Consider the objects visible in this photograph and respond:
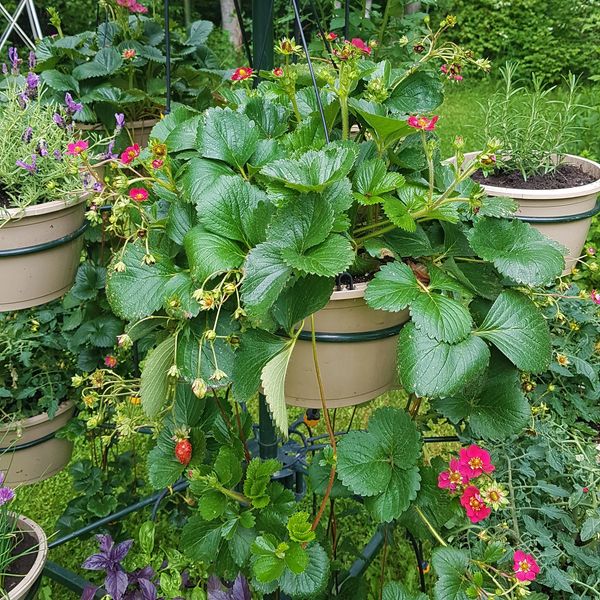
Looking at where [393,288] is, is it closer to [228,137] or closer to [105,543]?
[228,137]

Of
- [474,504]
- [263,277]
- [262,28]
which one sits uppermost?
[262,28]

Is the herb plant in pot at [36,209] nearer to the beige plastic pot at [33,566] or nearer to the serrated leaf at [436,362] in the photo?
the beige plastic pot at [33,566]

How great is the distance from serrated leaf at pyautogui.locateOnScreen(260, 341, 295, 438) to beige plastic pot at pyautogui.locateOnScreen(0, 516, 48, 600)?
64 cm

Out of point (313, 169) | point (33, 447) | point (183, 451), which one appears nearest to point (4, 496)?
point (183, 451)

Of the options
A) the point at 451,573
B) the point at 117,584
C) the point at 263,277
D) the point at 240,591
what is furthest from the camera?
the point at 117,584

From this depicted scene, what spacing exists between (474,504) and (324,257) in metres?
0.40

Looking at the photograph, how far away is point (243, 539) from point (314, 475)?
5.5 inches

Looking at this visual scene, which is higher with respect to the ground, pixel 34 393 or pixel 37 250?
pixel 37 250

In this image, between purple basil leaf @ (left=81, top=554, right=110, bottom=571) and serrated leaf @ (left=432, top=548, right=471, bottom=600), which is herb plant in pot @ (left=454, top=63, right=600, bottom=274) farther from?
purple basil leaf @ (left=81, top=554, right=110, bottom=571)

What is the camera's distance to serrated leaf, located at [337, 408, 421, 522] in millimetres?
875

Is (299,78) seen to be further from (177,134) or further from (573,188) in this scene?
(573,188)

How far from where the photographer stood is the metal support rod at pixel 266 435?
118 cm

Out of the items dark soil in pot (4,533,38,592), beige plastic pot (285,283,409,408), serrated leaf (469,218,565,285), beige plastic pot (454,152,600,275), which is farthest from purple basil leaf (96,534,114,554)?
beige plastic pot (454,152,600,275)

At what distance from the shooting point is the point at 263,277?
78cm
